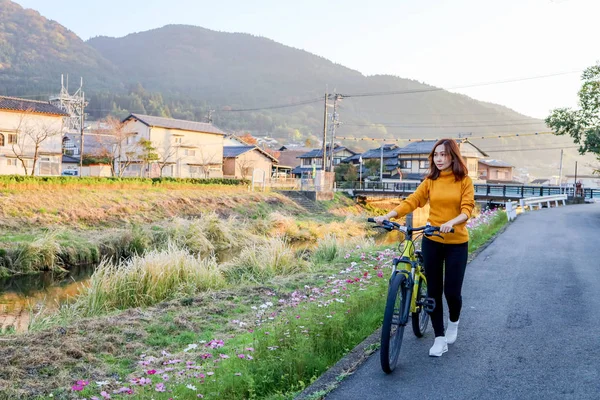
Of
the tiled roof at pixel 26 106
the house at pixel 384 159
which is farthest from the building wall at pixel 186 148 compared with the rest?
the house at pixel 384 159

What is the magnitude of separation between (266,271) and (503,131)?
508 ft

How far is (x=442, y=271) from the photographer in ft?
14.3

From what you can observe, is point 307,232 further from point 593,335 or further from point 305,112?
point 305,112

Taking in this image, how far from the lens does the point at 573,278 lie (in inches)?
320

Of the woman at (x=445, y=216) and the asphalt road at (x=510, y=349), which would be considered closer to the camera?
the asphalt road at (x=510, y=349)

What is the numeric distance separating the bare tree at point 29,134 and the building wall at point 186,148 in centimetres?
1011

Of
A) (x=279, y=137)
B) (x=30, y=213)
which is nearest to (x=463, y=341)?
(x=30, y=213)

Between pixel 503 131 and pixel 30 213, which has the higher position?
pixel 503 131

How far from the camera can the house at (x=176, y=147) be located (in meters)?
47.5

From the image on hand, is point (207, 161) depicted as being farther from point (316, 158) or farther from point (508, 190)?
point (508, 190)

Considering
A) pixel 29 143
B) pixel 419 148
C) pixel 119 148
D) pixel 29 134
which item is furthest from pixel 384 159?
pixel 29 134

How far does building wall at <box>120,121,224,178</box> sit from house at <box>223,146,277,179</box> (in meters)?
1.77

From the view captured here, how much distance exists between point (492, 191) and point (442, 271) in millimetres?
36689

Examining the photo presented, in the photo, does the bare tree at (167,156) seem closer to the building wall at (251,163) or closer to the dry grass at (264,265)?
the building wall at (251,163)
